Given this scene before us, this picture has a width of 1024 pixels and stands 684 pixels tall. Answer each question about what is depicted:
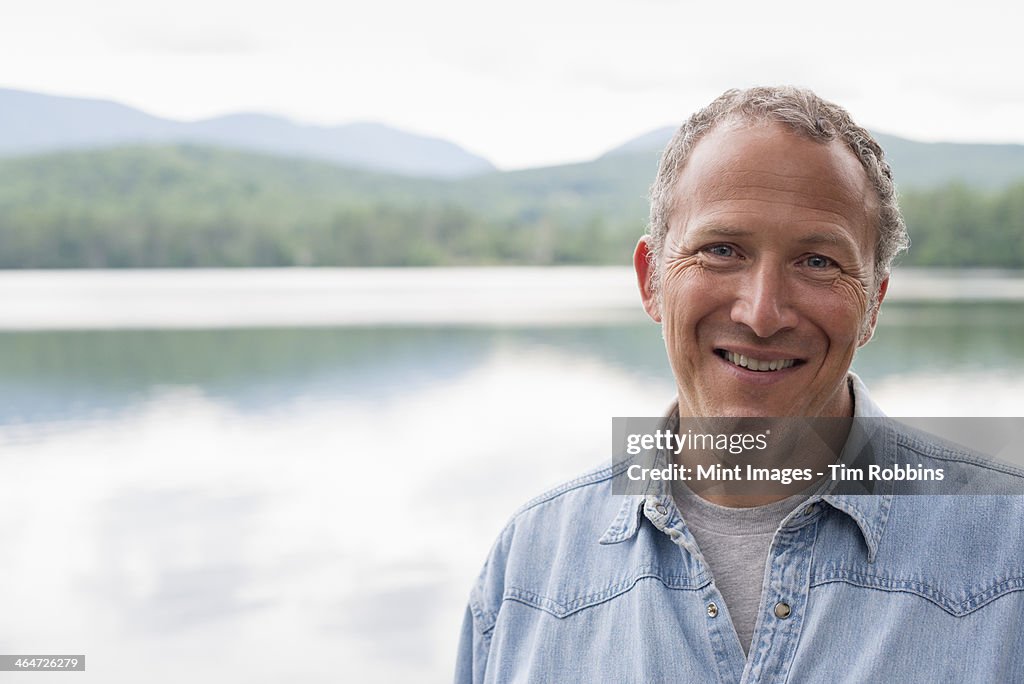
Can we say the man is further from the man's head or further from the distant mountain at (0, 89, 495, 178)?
the distant mountain at (0, 89, 495, 178)

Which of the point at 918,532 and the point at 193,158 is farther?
the point at 193,158

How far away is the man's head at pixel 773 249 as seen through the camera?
128 cm

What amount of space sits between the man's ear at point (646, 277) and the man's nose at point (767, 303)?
0.21m

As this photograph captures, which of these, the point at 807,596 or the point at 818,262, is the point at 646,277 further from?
the point at 807,596

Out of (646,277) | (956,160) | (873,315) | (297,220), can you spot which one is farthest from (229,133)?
(873,315)

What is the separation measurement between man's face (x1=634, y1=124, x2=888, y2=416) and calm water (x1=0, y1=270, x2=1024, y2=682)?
4330 mm

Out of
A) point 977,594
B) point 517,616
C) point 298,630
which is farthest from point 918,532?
point 298,630

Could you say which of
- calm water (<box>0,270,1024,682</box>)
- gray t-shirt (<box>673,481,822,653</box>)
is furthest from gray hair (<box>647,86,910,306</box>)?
calm water (<box>0,270,1024,682</box>)

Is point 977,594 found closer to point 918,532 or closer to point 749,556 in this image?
point 918,532

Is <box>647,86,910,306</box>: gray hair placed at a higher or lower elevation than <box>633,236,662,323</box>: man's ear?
higher

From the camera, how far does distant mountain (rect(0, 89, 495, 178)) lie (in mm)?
87000

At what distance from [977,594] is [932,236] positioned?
3727 centimetres

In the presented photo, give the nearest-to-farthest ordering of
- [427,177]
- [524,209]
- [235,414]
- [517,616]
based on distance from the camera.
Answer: [517,616]
[235,414]
[524,209]
[427,177]

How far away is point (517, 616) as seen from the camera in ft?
4.74
